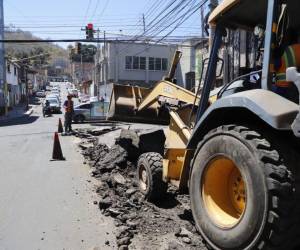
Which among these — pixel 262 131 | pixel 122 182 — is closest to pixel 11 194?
pixel 122 182

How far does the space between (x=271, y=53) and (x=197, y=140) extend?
157 cm

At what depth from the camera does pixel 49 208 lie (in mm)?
7781

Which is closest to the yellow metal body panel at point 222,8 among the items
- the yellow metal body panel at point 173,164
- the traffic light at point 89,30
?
the yellow metal body panel at point 173,164

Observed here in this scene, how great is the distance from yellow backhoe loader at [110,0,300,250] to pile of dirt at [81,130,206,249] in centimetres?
128

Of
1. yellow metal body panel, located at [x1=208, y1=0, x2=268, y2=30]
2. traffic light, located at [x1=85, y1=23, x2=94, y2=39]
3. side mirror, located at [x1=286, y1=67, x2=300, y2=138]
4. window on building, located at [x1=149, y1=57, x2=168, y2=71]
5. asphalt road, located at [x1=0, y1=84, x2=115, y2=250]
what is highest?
traffic light, located at [x1=85, y1=23, x2=94, y2=39]

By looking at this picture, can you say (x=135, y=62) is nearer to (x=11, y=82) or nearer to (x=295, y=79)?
(x=11, y=82)

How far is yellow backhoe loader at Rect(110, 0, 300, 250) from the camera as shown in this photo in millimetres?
3459

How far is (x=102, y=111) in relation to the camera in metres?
35.6

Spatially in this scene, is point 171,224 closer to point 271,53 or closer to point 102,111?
point 271,53

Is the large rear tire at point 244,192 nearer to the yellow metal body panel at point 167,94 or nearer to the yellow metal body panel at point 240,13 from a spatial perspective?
the yellow metal body panel at point 240,13

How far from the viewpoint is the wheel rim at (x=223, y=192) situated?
4242 mm

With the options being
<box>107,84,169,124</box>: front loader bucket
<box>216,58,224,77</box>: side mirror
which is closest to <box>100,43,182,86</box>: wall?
<box>107,84,169,124</box>: front loader bucket

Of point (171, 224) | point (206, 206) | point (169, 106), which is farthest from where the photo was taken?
point (169, 106)

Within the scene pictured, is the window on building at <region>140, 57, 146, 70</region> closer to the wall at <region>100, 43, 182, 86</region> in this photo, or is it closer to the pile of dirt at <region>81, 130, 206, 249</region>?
the wall at <region>100, 43, 182, 86</region>
